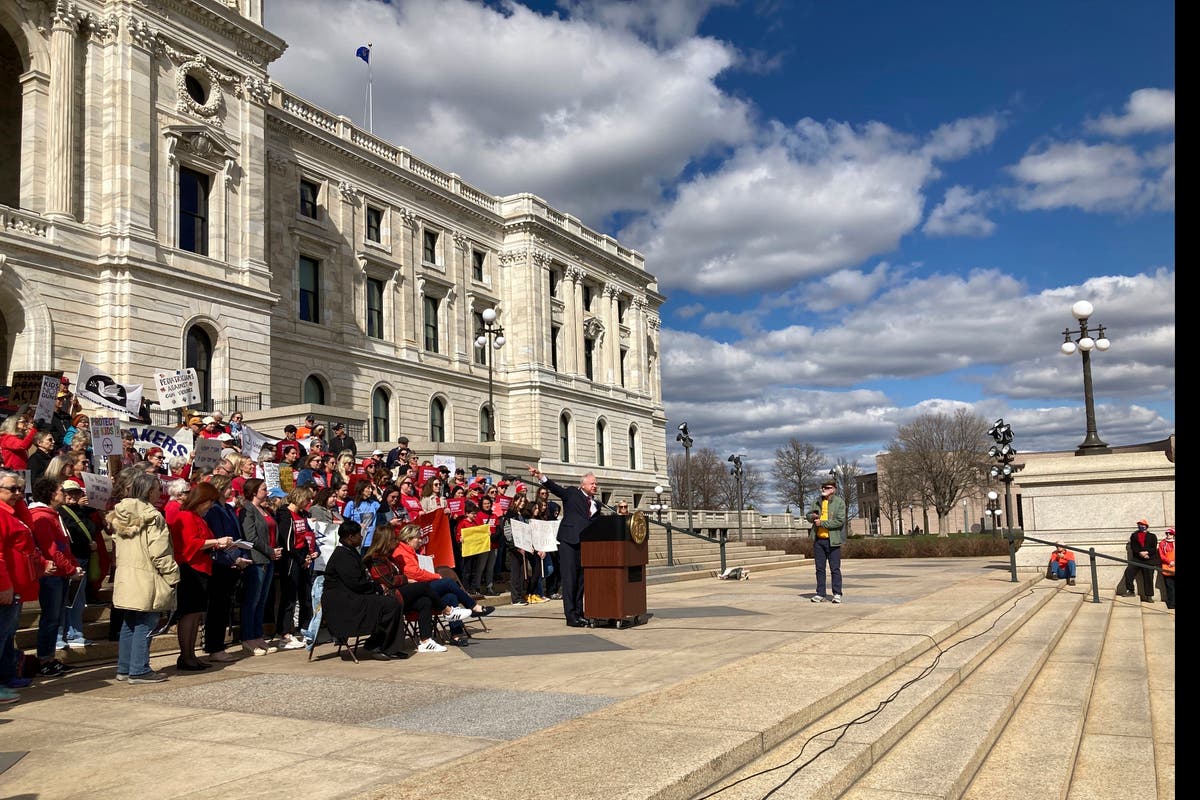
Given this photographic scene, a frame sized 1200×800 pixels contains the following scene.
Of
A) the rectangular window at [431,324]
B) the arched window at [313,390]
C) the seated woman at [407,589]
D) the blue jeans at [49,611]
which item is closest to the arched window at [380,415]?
the arched window at [313,390]

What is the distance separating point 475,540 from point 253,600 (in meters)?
5.02

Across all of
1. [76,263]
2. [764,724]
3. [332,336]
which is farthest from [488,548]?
[332,336]

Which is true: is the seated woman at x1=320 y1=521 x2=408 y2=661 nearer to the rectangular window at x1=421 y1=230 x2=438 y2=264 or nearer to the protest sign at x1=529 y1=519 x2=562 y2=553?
the protest sign at x1=529 y1=519 x2=562 y2=553

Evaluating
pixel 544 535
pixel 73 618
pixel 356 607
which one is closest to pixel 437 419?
pixel 544 535

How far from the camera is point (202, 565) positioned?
8.96 m

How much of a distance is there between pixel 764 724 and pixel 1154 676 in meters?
7.33

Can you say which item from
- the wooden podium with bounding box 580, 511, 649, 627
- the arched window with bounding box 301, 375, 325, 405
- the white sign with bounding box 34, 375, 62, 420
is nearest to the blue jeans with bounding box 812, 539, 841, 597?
the wooden podium with bounding box 580, 511, 649, 627

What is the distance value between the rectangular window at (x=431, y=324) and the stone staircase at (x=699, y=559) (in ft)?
58.8

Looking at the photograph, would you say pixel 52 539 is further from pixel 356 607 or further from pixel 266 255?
pixel 266 255

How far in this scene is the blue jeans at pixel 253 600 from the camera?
9875 millimetres

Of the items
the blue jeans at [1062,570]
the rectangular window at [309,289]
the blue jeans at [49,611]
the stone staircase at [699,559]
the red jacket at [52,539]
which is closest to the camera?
the red jacket at [52,539]

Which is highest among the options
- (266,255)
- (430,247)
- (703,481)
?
(430,247)

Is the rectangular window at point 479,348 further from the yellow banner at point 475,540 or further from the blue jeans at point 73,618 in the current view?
the blue jeans at point 73,618
